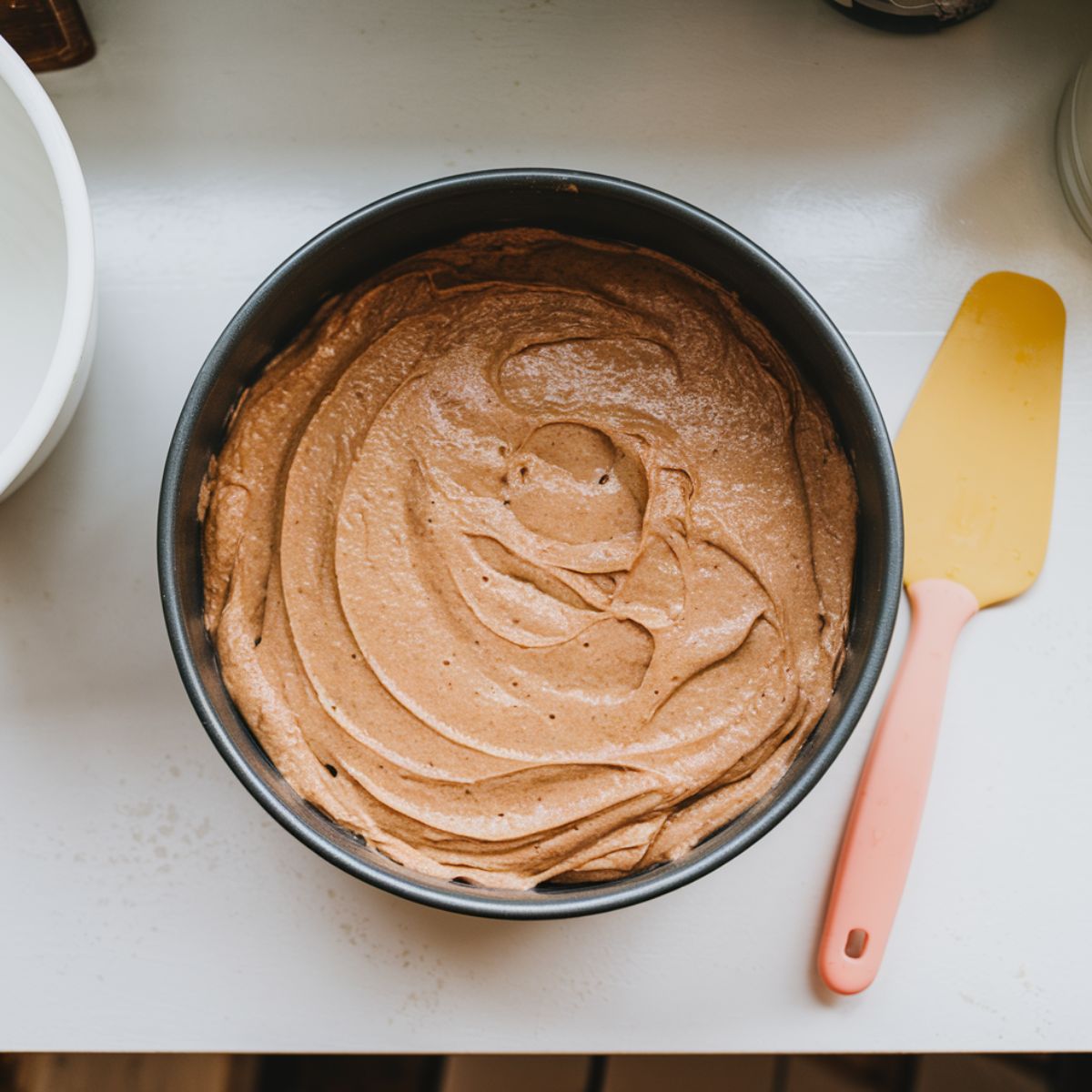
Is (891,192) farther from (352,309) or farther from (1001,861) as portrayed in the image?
(1001,861)

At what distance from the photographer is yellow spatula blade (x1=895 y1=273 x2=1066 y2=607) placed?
1342 mm

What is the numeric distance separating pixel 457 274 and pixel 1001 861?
3.55ft

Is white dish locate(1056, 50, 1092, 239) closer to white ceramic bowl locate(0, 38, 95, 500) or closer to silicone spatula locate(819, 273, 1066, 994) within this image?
silicone spatula locate(819, 273, 1066, 994)

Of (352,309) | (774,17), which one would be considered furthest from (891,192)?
(352,309)

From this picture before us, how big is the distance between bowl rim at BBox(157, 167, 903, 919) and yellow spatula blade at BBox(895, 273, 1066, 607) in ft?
0.79

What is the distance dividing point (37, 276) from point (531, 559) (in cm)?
77

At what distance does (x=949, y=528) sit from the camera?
1342 millimetres

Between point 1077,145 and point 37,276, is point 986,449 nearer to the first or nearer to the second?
point 1077,145

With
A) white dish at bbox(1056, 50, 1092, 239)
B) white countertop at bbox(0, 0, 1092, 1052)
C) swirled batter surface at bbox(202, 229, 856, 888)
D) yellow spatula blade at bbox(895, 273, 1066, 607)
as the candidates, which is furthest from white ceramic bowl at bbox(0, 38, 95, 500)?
white dish at bbox(1056, 50, 1092, 239)

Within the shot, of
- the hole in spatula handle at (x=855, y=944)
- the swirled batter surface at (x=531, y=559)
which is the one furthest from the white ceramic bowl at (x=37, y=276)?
the hole in spatula handle at (x=855, y=944)

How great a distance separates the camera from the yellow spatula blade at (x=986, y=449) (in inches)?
52.8

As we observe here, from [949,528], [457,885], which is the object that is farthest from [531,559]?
[949,528]

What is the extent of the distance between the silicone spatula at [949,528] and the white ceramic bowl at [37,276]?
1029mm

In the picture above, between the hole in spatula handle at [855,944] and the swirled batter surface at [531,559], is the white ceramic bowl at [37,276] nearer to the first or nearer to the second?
the swirled batter surface at [531,559]
